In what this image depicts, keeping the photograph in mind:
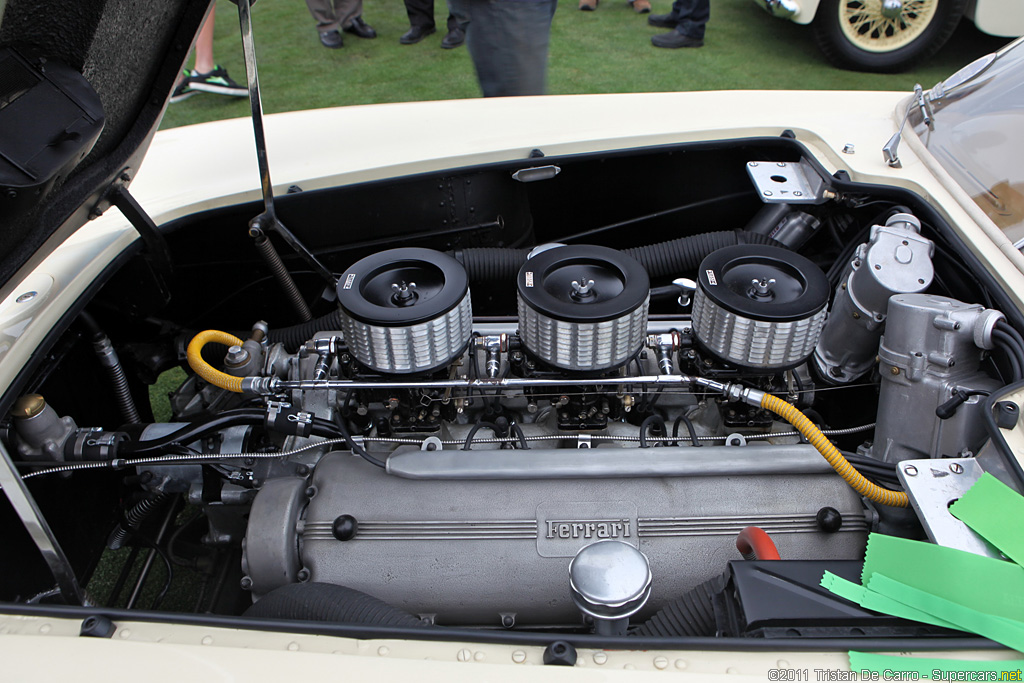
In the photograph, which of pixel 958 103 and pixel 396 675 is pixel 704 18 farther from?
pixel 396 675

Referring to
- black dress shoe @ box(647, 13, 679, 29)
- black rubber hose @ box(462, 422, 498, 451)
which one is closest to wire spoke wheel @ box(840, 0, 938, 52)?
black dress shoe @ box(647, 13, 679, 29)

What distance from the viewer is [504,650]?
960mm

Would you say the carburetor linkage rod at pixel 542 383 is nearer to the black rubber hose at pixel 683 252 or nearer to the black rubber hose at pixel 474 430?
the black rubber hose at pixel 474 430

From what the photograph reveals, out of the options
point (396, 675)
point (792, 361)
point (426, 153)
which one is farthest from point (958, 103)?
point (396, 675)

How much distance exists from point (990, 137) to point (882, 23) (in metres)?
3.61

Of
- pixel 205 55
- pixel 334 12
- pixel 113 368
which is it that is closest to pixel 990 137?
pixel 113 368

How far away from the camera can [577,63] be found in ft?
16.4

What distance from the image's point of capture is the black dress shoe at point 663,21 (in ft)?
Result: 18.0

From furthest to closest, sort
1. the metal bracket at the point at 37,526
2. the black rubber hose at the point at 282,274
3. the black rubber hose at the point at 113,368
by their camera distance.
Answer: the black rubber hose at the point at 282,274, the black rubber hose at the point at 113,368, the metal bracket at the point at 37,526

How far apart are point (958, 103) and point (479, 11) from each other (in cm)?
144

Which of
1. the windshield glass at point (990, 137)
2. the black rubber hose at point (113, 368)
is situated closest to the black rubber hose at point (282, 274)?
the black rubber hose at point (113, 368)

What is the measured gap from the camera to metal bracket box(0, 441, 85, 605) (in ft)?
3.81

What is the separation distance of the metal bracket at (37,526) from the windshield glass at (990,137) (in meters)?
1.90

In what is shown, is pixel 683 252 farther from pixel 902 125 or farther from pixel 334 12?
pixel 334 12
